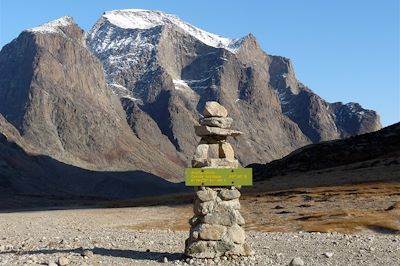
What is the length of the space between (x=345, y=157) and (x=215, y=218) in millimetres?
89565

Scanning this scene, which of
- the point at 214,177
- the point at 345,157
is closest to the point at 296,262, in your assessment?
the point at 214,177

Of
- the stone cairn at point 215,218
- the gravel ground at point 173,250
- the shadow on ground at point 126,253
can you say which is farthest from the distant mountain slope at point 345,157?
the stone cairn at point 215,218

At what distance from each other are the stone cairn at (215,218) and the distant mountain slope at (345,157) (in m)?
70.5

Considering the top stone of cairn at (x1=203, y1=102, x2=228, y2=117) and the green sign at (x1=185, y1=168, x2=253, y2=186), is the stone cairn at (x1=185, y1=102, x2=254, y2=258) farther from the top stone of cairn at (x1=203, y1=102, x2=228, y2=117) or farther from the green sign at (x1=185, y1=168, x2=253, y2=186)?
the green sign at (x1=185, y1=168, x2=253, y2=186)

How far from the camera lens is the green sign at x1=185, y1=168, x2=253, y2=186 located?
23109mm

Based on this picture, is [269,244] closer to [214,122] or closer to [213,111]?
[214,122]

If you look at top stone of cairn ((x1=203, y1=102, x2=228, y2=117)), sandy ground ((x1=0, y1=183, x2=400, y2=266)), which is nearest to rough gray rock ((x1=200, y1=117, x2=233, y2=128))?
top stone of cairn ((x1=203, y1=102, x2=228, y2=117))

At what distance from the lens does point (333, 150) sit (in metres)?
115

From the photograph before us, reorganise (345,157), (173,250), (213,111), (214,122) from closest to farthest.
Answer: (214,122) < (213,111) < (173,250) < (345,157)

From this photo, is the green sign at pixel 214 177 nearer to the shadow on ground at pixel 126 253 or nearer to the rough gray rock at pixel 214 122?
the rough gray rock at pixel 214 122

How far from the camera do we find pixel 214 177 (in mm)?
23125

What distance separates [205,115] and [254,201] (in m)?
45.2

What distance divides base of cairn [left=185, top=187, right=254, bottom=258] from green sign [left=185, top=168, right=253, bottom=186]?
1.07ft

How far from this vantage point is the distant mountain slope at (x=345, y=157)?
9838 centimetres
